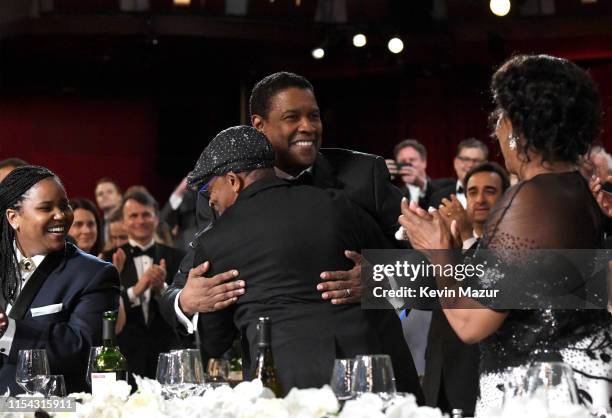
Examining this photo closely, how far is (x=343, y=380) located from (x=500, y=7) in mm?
7710

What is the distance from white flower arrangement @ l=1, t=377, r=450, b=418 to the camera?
1408 millimetres

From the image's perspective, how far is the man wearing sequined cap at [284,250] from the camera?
2.39 m

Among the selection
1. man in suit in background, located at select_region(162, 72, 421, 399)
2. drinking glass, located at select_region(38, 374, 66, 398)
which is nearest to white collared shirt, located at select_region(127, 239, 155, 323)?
man in suit in background, located at select_region(162, 72, 421, 399)

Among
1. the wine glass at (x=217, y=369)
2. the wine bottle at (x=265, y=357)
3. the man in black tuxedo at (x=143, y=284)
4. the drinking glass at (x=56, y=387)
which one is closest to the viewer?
the wine bottle at (x=265, y=357)

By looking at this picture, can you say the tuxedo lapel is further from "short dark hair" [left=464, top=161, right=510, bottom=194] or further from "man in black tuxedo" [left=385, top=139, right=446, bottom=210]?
"man in black tuxedo" [left=385, top=139, right=446, bottom=210]

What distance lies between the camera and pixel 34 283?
3041 mm

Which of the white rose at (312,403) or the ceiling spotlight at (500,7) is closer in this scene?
the white rose at (312,403)

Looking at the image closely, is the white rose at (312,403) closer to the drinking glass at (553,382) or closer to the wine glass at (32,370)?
the drinking glass at (553,382)

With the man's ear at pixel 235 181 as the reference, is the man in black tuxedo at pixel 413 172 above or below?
above

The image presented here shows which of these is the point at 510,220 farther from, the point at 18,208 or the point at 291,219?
the point at 18,208

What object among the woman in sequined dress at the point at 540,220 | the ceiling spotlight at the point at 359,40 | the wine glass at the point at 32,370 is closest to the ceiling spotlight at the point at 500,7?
the ceiling spotlight at the point at 359,40

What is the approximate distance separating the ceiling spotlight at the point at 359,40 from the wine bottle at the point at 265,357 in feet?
25.1

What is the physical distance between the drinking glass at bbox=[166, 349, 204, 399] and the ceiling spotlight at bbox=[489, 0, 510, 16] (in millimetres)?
7275

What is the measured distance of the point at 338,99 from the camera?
11.3 metres
